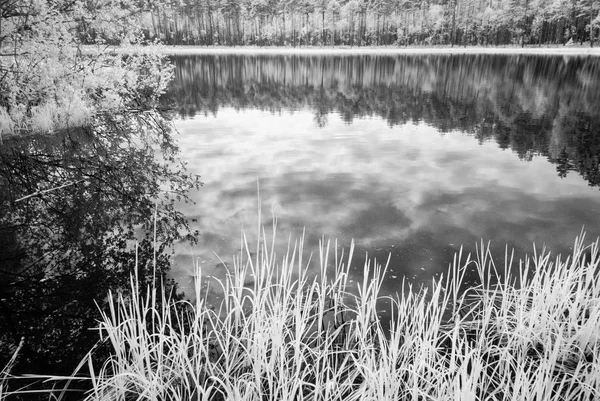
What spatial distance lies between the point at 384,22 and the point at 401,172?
11263cm

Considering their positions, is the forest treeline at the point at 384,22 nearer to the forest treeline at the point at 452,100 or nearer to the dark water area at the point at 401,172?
the forest treeline at the point at 452,100

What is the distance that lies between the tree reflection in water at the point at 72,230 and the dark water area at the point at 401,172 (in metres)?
0.99

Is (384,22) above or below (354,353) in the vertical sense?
above

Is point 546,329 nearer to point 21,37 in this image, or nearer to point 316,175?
point 316,175

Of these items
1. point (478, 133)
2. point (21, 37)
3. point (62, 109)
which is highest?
point (21, 37)

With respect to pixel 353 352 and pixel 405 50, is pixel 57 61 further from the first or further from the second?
pixel 405 50

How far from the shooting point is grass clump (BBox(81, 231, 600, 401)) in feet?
11.1

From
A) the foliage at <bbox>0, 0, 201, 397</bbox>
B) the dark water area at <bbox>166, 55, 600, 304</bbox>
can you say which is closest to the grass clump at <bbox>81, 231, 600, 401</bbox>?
the foliage at <bbox>0, 0, 201, 397</bbox>

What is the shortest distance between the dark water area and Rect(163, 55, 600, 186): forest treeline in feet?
0.48

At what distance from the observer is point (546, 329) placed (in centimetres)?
434

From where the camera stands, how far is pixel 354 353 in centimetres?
478

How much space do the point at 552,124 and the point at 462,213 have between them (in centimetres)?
1406

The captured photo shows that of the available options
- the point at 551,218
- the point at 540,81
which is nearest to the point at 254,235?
the point at 551,218

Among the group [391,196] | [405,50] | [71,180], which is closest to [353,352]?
[391,196]
